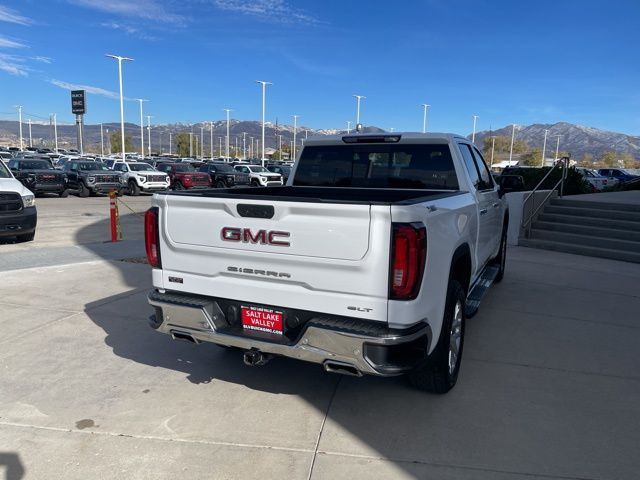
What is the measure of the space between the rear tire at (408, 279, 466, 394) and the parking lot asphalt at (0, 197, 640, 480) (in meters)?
0.13

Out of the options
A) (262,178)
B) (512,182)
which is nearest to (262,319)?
(512,182)

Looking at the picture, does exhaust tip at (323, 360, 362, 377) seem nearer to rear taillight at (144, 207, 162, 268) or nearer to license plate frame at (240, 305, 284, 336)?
license plate frame at (240, 305, 284, 336)

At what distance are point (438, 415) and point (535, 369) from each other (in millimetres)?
1436

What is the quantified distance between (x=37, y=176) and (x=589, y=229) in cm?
2216

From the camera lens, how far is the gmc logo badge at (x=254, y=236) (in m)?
3.33

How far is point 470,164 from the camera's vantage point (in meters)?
5.48

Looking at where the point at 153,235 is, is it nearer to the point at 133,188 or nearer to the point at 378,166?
the point at 378,166

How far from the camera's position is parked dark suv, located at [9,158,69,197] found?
23094mm

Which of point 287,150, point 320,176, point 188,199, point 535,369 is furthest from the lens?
point 287,150

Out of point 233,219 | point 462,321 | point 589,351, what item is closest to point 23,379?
point 233,219

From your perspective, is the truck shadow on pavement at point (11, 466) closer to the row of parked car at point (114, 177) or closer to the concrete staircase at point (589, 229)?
the concrete staircase at point (589, 229)

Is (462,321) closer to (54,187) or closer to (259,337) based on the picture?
(259,337)

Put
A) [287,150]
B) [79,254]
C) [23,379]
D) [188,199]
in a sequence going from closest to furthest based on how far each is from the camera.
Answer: [188,199] → [23,379] → [79,254] → [287,150]

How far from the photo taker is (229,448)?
10.9 ft
